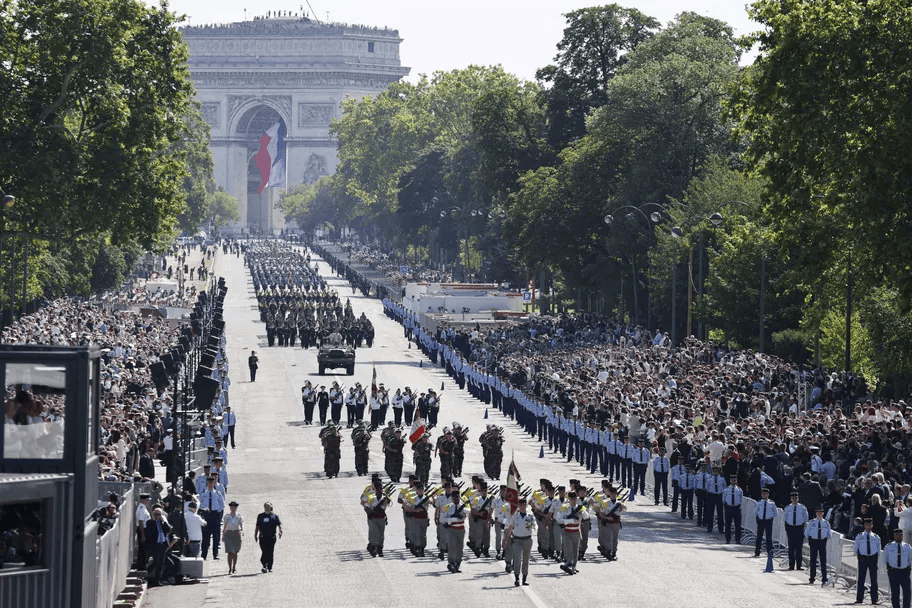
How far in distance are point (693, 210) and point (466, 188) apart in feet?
168

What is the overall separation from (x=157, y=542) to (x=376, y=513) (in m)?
4.19

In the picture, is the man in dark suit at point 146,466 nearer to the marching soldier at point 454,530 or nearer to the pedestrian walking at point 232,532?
the pedestrian walking at point 232,532

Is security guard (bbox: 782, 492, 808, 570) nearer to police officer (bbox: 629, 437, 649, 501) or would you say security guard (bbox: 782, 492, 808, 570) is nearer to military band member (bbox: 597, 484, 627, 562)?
military band member (bbox: 597, 484, 627, 562)

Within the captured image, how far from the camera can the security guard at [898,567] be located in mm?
25047

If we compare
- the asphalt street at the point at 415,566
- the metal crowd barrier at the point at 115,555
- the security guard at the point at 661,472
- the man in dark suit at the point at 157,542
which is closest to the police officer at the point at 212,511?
the asphalt street at the point at 415,566

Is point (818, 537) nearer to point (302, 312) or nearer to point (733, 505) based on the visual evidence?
point (733, 505)

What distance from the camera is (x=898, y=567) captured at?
25125mm

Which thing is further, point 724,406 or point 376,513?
point 724,406

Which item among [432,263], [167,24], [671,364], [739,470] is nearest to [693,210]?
[671,364]

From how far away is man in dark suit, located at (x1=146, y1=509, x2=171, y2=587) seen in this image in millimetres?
27156

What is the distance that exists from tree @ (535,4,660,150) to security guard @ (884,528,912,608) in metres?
70.2

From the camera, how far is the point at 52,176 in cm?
5416

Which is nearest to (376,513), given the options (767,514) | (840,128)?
(767,514)

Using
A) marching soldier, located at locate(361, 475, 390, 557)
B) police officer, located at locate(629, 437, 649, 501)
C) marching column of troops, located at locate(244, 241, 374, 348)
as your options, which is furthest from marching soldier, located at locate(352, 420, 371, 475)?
marching column of troops, located at locate(244, 241, 374, 348)
